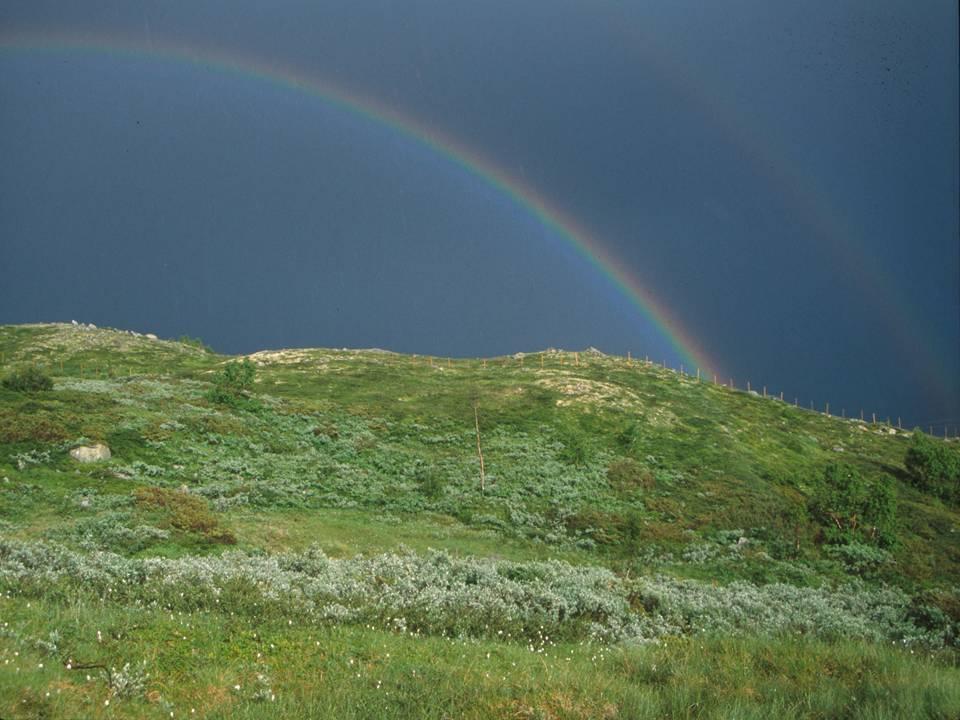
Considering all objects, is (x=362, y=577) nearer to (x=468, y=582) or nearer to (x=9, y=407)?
(x=468, y=582)

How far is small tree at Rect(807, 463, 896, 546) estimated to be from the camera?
119 feet

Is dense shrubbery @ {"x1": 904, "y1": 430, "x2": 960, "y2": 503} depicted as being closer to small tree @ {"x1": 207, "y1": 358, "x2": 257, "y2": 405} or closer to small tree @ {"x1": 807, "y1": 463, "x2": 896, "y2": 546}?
small tree @ {"x1": 807, "y1": 463, "x2": 896, "y2": 546}

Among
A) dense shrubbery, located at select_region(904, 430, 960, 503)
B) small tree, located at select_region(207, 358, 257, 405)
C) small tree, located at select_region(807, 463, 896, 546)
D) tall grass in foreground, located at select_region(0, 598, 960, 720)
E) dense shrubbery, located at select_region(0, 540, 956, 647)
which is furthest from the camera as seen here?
small tree, located at select_region(207, 358, 257, 405)

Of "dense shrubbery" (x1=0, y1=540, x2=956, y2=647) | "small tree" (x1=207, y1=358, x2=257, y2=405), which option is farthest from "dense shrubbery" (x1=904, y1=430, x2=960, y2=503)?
"small tree" (x1=207, y1=358, x2=257, y2=405)

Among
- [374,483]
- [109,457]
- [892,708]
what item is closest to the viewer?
[892,708]

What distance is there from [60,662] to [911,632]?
19.0 metres

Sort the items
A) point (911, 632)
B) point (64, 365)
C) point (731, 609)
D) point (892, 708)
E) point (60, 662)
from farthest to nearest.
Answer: point (64, 365), point (731, 609), point (911, 632), point (60, 662), point (892, 708)

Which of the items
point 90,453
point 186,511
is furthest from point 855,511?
point 90,453

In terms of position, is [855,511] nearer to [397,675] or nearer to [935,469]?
[935,469]

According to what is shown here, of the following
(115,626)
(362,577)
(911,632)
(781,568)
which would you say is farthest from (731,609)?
(115,626)

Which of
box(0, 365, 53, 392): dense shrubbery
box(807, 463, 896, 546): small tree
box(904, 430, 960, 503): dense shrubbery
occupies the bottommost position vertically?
box(0, 365, 53, 392): dense shrubbery

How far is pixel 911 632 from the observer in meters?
17.6

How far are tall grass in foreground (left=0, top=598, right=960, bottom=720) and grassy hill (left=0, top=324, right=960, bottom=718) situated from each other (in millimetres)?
55

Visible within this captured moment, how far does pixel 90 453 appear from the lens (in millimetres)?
33594
